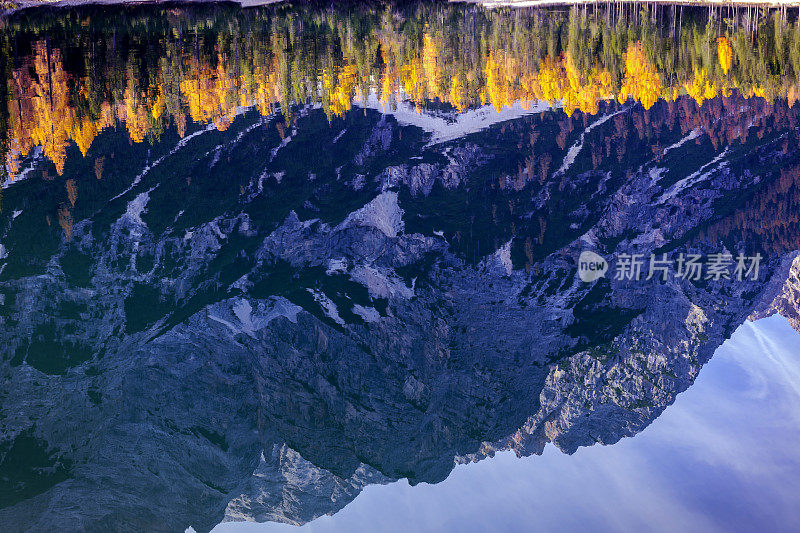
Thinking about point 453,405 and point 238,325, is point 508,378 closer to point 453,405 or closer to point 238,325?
point 453,405

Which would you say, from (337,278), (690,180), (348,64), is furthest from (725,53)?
(337,278)

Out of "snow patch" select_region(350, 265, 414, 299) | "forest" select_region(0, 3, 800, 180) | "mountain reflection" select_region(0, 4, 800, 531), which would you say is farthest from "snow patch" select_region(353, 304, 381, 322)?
"forest" select_region(0, 3, 800, 180)

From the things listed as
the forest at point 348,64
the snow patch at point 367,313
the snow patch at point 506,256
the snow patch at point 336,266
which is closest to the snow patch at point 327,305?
the snow patch at point 367,313

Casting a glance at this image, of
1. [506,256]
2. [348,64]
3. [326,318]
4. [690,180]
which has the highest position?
[348,64]

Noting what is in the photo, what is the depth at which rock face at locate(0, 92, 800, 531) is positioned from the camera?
77.8 feet

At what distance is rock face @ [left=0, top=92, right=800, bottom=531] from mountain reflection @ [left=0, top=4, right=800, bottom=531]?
0.31 feet

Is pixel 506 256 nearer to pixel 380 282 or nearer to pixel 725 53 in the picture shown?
pixel 380 282

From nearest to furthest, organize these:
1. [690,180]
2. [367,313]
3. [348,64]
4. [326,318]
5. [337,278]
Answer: [367,313] → [326,318] → [337,278] → [690,180] → [348,64]

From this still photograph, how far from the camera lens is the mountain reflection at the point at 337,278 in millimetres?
24203

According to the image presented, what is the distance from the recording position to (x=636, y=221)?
3153cm

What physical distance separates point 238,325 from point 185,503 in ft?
23.0

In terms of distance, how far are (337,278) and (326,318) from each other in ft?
5.41

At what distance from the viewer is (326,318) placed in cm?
2886

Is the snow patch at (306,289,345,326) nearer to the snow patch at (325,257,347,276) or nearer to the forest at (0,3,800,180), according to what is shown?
the snow patch at (325,257,347,276)
